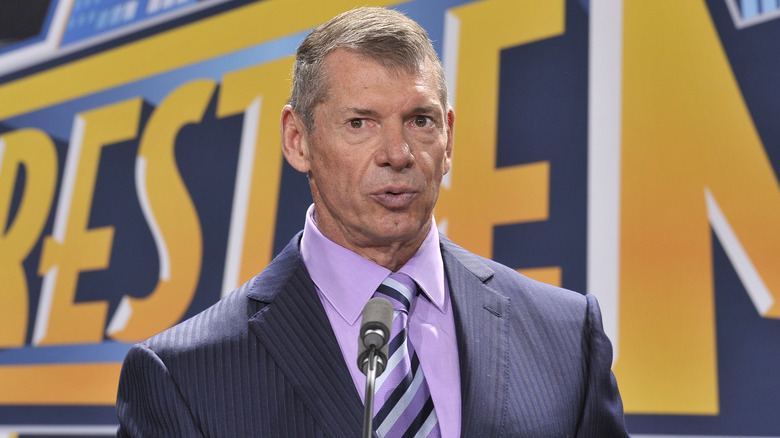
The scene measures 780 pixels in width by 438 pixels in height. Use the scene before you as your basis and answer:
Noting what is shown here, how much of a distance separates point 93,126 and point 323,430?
2.67 metres

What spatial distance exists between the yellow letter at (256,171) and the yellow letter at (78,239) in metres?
0.61

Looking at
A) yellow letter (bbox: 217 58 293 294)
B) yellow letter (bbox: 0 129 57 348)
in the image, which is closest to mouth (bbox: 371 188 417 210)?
yellow letter (bbox: 217 58 293 294)

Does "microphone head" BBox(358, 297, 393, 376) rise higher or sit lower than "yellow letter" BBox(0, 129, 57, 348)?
lower

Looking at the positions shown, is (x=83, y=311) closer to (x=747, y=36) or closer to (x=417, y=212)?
(x=417, y=212)

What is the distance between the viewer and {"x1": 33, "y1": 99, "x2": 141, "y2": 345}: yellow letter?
3.33 m

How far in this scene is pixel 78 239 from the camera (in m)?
3.44

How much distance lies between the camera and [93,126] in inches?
140

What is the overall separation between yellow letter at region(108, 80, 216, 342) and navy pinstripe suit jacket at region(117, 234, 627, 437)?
5.54ft

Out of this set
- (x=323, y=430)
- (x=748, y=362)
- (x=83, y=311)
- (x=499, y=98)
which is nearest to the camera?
(x=323, y=430)

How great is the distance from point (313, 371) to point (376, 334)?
34cm

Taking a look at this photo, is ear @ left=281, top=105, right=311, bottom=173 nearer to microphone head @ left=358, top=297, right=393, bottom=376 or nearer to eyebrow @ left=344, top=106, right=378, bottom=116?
eyebrow @ left=344, top=106, right=378, bottom=116

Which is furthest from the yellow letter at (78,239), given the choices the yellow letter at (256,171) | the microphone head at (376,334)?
the microphone head at (376,334)

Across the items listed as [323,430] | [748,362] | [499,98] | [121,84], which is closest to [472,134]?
[499,98]

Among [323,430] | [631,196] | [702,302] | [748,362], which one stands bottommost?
[323,430]
